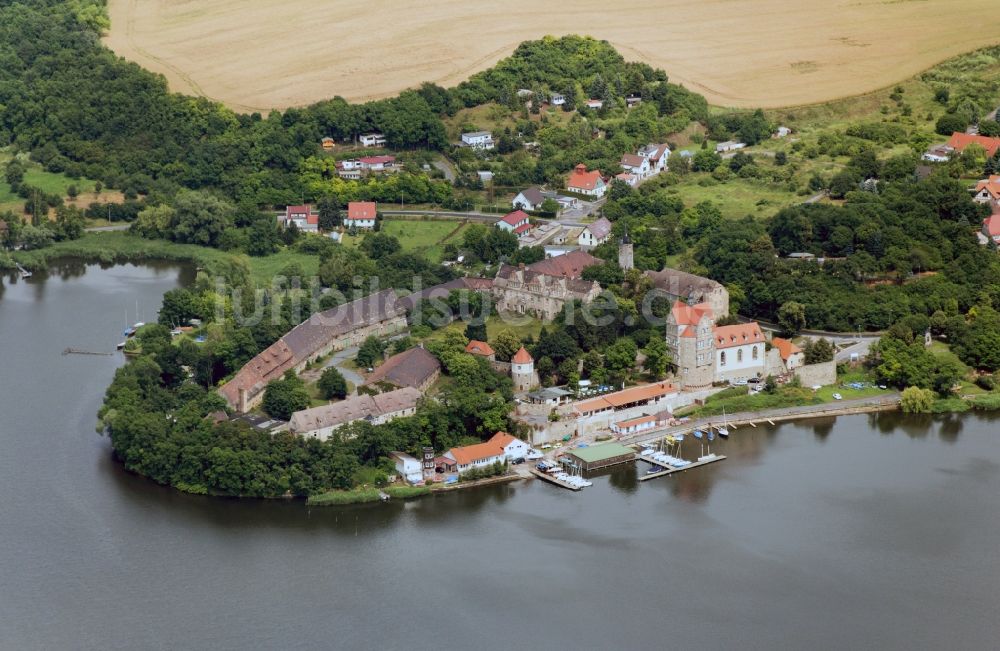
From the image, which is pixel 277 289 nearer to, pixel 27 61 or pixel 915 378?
pixel 915 378

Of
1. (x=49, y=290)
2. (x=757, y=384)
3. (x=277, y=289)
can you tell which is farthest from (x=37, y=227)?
(x=757, y=384)

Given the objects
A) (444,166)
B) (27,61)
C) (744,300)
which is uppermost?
(27,61)

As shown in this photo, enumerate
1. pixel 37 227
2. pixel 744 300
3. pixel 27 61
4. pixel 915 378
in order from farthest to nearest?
pixel 27 61, pixel 37 227, pixel 744 300, pixel 915 378

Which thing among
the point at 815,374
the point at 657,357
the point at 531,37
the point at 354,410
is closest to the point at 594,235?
the point at 657,357

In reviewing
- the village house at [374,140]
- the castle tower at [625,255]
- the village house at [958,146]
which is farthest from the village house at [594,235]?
the village house at [374,140]

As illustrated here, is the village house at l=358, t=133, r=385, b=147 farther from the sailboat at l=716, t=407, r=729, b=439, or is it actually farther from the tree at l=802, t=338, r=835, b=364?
the sailboat at l=716, t=407, r=729, b=439

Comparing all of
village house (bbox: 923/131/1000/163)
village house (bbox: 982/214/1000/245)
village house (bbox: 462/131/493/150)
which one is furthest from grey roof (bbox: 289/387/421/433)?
village house (bbox: 923/131/1000/163)

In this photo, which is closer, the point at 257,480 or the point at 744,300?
the point at 257,480

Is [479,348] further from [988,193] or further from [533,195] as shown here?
[988,193]
